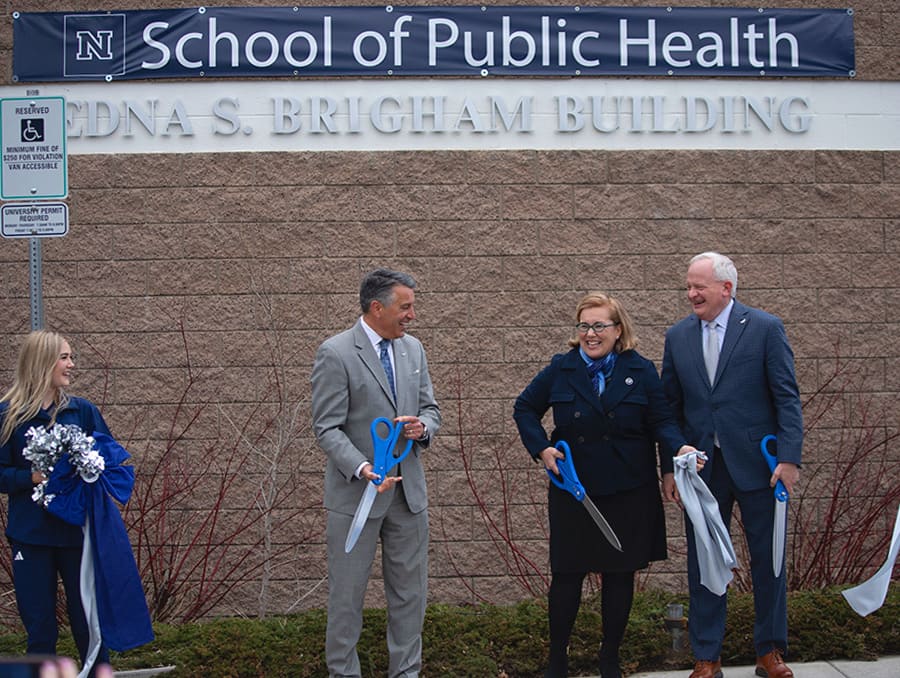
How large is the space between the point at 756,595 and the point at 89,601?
130 inches

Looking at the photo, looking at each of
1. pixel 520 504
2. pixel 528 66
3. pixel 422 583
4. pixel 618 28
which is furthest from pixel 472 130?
pixel 422 583

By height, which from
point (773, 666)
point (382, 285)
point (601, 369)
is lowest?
point (773, 666)

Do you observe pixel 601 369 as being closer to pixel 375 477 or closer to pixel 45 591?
pixel 375 477

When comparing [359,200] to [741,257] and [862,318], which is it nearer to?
[741,257]

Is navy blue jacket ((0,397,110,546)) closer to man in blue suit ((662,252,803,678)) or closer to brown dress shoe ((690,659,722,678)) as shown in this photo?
man in blue suit ((662,252,803,678))

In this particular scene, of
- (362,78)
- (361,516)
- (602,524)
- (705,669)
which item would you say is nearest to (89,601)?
(361,516)

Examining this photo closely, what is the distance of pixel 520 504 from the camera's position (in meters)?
7.35

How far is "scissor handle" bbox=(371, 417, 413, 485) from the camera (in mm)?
4965

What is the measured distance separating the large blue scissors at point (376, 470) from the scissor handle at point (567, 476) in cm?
77

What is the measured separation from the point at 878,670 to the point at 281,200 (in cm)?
475

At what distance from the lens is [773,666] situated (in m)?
5.34

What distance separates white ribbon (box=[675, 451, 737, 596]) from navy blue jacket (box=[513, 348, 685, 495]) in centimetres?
13

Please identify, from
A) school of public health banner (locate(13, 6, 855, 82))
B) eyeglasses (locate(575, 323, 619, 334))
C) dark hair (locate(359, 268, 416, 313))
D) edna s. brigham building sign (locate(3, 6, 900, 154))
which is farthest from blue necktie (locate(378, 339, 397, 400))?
school of public health banner (locate(13, 6, 855, 82))

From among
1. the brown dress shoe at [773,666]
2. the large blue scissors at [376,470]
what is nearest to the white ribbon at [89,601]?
the large blue scissors at [376,470]
